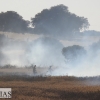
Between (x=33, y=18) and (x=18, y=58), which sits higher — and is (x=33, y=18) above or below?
above

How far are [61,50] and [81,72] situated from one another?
46.3 feet

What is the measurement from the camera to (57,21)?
85062mm

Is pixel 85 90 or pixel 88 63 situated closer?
pixel 85 90

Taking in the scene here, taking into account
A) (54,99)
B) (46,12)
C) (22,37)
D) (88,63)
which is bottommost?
(54,99)

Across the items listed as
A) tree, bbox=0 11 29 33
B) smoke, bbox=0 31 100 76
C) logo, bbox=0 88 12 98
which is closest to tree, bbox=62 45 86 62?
smoke, bbox=0 31 100 76

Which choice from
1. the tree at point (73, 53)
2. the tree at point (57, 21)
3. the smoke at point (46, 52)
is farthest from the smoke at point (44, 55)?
the tree at point (57, 21)

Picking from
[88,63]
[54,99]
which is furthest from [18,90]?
[88,63]

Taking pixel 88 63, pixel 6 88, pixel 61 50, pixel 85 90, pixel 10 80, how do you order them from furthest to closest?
pixel 61 50 < pixel 88 63 < pixel 10 80 < pixel 6 88 < pixel 85 90

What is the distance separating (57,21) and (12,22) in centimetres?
1376

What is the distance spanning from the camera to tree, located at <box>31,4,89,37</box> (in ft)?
268

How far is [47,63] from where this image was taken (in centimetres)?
7625

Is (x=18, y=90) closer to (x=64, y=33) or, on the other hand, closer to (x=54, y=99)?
(x=54, y=99)

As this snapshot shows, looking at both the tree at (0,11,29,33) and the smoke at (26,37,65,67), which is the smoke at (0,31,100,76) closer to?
the smoke at (26,37,65,67)

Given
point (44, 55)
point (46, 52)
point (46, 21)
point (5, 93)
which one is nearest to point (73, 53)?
point (44, 55)
